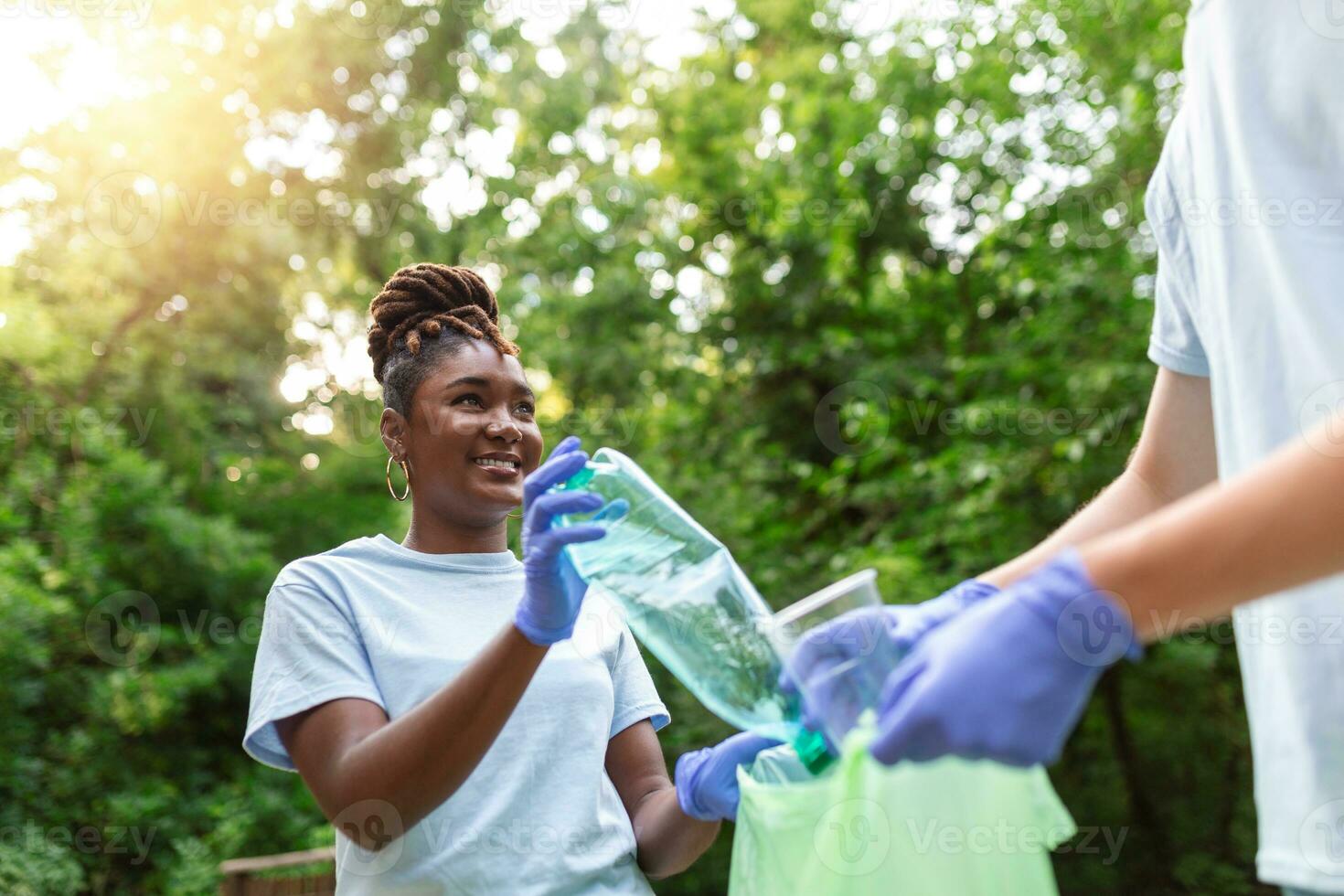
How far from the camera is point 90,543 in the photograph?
19.6ft

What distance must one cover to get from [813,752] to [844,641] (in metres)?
0.24

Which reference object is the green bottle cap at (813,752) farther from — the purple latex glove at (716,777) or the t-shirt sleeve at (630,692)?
the t-shirt sleeve at (630,692)

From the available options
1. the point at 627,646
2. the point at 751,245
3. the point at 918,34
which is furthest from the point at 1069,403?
the point at 627,646

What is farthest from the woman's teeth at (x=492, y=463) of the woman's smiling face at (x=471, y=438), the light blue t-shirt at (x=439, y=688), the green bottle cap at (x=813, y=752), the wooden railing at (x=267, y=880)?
the wooden railing at (x=267, y=880)

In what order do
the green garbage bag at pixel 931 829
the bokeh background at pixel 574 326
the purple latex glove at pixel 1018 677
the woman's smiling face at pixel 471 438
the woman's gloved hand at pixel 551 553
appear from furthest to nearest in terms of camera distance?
the bokeh background at pixel 574 326 → the woman's smiling face at pixel 471 438 → the woman's gloved hand at pixel 551 553 → the green garbage bag at pixel 931 829 → the purple latex glove at pixel 1018 677

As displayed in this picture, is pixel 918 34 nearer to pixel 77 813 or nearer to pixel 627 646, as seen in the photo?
pixel 627 646

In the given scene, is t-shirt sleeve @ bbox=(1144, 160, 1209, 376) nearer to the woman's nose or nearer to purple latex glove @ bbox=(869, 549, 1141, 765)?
purple latex glove @ bbox=(869, 549, 1141, 765)

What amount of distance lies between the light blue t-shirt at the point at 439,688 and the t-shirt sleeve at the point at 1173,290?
3.33ft

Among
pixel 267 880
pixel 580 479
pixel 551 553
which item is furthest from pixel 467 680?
pixel 267 880

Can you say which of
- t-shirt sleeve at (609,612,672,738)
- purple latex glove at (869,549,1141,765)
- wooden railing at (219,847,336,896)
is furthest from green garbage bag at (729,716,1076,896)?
wooden railing at (219,847,336,896)

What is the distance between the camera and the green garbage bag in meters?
1.23

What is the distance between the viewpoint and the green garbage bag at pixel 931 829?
1229 millimetres

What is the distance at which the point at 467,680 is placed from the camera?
5.04ft

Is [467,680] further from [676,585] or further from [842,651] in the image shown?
Result: [842,651]
